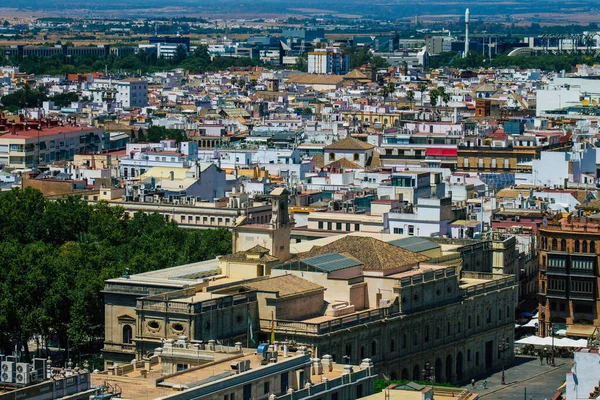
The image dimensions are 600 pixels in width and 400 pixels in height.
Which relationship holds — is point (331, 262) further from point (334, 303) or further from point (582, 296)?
point (582, 296)

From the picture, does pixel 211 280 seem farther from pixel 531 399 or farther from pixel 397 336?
pixel 531 399

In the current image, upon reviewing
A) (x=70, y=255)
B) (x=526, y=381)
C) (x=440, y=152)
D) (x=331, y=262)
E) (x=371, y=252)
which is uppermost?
(x=371, y=252)

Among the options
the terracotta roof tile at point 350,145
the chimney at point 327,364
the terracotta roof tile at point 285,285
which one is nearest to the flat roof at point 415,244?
the terracotta roof tile at point 285,285

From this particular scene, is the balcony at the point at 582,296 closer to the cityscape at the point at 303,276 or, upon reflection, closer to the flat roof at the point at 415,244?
the cityscape at the point at 303,276

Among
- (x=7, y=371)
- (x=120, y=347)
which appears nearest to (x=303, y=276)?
(x=120, y=347)

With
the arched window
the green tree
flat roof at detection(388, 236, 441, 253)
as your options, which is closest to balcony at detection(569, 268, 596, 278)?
flat roof at detection(388, 236, 441, 253)

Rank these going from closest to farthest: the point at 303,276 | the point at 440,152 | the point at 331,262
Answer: the point at 303,276 < the point at 331,262 < the point at 440,152
